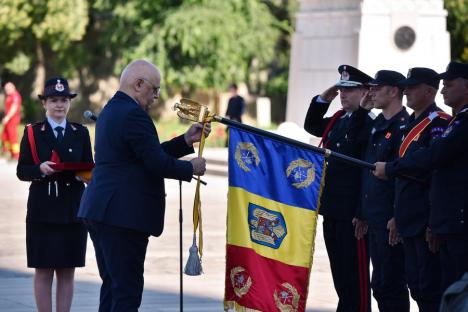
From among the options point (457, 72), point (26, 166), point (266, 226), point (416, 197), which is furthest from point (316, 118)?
point (26, 166)

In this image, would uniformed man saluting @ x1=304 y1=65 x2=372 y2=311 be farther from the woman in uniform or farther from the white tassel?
the woman in uniform

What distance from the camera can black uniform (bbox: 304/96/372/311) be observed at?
8883 millimetres

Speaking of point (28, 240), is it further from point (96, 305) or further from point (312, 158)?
point (312, 158)

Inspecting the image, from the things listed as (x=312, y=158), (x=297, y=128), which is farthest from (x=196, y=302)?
(x=297, y=128)

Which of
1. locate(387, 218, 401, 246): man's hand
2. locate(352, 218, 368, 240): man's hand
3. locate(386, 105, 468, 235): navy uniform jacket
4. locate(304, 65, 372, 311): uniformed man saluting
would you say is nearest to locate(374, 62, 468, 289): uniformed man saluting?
locate(386, 105, 468, 235): navy uniform jacket

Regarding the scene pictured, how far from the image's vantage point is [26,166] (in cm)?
891

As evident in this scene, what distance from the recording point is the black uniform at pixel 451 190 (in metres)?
7.51

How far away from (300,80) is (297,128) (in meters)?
1.51

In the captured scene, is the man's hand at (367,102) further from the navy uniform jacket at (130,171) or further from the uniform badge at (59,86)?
the uniform badge at (59,86)

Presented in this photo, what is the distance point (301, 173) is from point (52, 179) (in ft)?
6.55

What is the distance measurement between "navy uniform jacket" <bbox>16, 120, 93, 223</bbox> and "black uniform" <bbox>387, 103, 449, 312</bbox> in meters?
2.43

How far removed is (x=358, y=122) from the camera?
900 cm

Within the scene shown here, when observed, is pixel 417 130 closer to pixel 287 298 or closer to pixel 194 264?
pixel 287 298

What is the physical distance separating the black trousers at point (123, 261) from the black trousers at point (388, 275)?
1841mm
